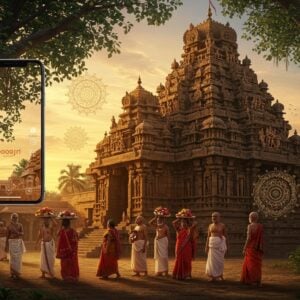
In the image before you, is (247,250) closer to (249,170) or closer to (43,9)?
(43,9)

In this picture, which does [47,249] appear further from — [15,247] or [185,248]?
[185,248]

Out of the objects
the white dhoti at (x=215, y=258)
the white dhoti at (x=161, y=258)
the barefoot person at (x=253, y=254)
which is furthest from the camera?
the white dhoti at (x=161, y=258)

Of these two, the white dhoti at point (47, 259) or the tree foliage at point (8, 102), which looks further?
the white dhoti at point (47, 259)

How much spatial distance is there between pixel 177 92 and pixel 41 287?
63.0ft

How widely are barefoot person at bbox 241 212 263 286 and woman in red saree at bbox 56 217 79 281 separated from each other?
4.39 m

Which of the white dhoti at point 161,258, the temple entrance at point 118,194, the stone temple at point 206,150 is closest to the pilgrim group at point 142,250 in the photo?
the white dhoti at point 161,258

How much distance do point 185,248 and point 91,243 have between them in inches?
490

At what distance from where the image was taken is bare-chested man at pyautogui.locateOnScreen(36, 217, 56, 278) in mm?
13955

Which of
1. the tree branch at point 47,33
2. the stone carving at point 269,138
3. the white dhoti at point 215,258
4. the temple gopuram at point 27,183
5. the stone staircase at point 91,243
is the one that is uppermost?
the tree branch at point 47,33

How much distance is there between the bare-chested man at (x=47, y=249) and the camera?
14.0m

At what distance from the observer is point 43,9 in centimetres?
1409

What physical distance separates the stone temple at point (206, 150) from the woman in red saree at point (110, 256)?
9.79 meters

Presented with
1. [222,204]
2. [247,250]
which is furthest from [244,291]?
[222,204]

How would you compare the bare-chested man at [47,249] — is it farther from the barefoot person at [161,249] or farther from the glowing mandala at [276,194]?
the glowing mandala at [276,194]
